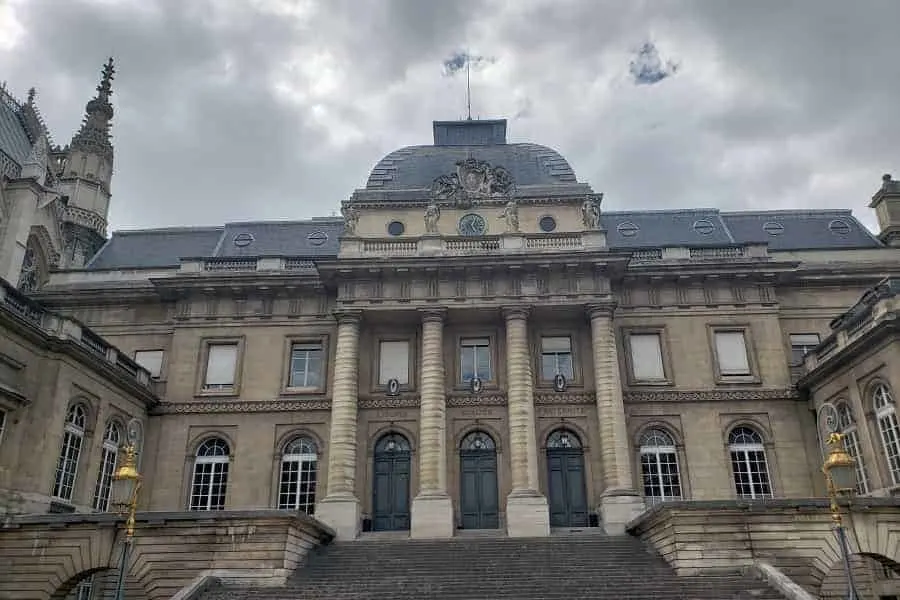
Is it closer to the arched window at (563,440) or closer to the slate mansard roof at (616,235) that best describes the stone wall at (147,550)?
the arched window at (563,440)

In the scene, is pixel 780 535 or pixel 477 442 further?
pixel 477 442

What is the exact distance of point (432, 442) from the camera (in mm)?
25047

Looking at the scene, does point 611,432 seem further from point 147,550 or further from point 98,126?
point 98,126

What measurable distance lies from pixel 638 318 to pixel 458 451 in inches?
348

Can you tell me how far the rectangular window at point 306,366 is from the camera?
91.9 ft

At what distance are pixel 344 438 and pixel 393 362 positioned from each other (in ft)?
12.8

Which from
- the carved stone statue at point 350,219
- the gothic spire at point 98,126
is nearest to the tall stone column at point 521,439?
the carved stone statue at point 350,219

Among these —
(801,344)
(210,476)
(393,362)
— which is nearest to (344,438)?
(393,362)

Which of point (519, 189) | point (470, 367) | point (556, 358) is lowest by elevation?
point (470, 367)

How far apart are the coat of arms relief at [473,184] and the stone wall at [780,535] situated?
15032 mm

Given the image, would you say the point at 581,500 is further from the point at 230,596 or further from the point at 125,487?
the point at 125,487

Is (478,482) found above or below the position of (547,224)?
below

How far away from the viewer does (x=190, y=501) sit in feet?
86.1

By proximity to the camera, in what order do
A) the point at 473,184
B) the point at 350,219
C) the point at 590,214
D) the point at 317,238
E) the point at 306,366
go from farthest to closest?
the point at 317,238 → the point at 473,184 → the point at 350,219 → the point at 306,366 → the point at 590,214
